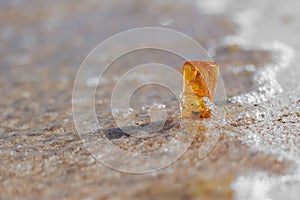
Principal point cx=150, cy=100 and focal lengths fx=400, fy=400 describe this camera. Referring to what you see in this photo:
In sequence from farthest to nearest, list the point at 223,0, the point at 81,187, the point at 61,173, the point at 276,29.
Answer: the point at 223,0, the point at 276,29, the point at 61,173, the point at 81,187

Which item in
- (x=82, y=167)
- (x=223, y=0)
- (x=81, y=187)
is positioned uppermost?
(x=223, y=0)

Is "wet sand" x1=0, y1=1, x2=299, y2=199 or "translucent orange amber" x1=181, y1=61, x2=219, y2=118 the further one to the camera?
"translucent orange amber" x1=181, y1=61, x2=219, y2=118

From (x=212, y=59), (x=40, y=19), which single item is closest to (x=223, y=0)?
(x=212, y=59)

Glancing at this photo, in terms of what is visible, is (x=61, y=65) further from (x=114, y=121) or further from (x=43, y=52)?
(x=114, y=121)

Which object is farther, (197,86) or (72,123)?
(72,123)

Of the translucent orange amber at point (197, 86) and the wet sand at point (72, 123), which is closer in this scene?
the wet sand at point (72, 123)

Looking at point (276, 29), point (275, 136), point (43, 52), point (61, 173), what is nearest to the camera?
point (61, 173)

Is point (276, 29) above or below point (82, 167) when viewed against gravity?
above

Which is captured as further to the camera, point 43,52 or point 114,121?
point 43,52
